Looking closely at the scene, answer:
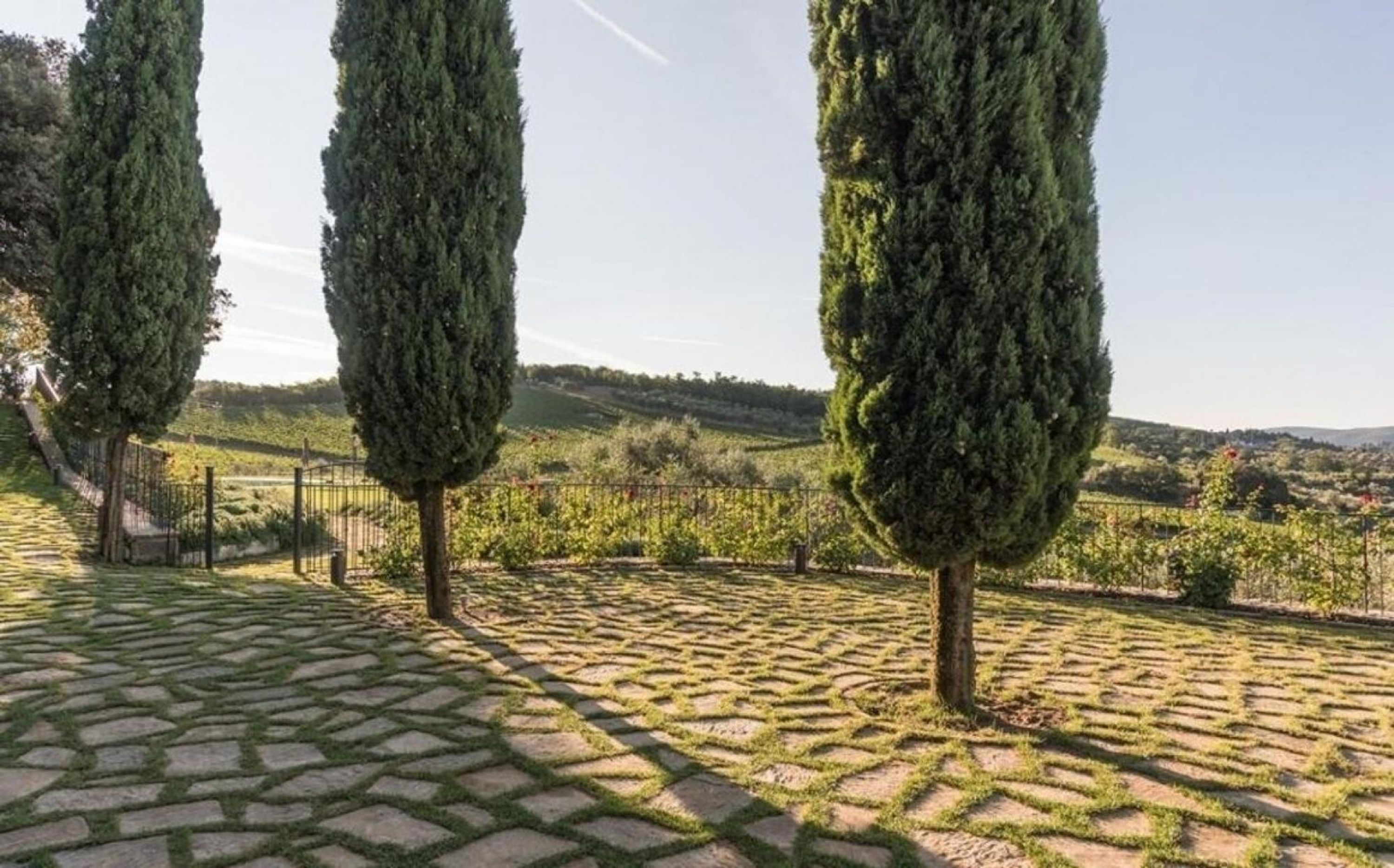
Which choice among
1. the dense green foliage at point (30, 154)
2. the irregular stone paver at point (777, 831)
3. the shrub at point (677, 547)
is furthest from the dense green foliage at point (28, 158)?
the irregular stone paver at point (777, 831)

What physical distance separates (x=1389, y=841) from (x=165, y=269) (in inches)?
455

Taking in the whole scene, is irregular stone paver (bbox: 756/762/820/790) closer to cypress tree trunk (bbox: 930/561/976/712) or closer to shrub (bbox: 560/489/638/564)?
cypress tree trunk (bbox: 930/561/976/712)

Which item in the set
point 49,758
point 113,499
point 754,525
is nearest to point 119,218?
point 113,499

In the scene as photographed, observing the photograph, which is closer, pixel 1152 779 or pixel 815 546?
pixel 1152 779

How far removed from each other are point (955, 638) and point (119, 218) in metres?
9.92

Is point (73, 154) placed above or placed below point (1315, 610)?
above

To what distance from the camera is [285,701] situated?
181 inches

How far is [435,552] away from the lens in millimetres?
7027

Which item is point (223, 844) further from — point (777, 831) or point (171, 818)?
point (777, 831)

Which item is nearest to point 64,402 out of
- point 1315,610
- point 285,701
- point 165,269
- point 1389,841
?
point 165,269

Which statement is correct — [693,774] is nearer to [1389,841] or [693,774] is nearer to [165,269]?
[1389,841]

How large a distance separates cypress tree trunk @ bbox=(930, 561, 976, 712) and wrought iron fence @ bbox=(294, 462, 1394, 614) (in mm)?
3343

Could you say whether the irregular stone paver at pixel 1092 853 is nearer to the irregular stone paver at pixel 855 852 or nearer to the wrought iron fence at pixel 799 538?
the irregular stone paver at pixel 855 852

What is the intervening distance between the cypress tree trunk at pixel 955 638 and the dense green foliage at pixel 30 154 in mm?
13055
